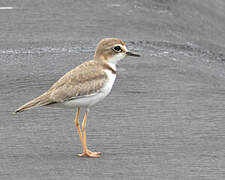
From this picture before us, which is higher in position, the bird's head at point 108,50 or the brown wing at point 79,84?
the bird's head at point 108,50

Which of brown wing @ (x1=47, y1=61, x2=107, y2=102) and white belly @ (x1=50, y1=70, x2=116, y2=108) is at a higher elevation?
brown wing @ (x1=47, y1=61, x2=107, y2=102)

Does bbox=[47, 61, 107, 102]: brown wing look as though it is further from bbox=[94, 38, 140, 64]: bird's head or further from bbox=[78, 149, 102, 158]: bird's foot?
bbox=[78, 149, 102, 158]: bird's foot

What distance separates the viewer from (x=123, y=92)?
300 inches

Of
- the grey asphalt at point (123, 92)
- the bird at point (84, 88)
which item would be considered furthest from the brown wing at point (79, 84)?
the grey asphalt at point (123, 92)

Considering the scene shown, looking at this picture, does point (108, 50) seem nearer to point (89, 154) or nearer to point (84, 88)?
point (84, 88)

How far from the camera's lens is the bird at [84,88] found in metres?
5.97

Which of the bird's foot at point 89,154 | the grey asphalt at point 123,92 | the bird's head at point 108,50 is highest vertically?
the bird's head at point 108,50

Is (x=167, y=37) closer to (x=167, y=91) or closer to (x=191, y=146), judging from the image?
(x=167, y=91)

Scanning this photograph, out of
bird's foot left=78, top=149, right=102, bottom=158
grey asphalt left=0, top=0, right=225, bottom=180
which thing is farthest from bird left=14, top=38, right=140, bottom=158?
grey asphalt left=0, top=0, right=225, bottom=180

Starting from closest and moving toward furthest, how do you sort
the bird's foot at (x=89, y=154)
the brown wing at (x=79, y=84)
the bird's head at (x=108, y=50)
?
the bird's foot at (x=89, y=154) → the brown wing at (x=79, y=84) → the bird's head at (x=108, y=50)

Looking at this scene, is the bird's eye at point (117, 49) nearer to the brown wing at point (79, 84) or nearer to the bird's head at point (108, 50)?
the bird's head at point (108, 50)

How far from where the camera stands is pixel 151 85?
771 cm

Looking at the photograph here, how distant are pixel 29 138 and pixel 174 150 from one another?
1.47 metres

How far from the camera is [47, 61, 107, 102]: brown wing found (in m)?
6.01
